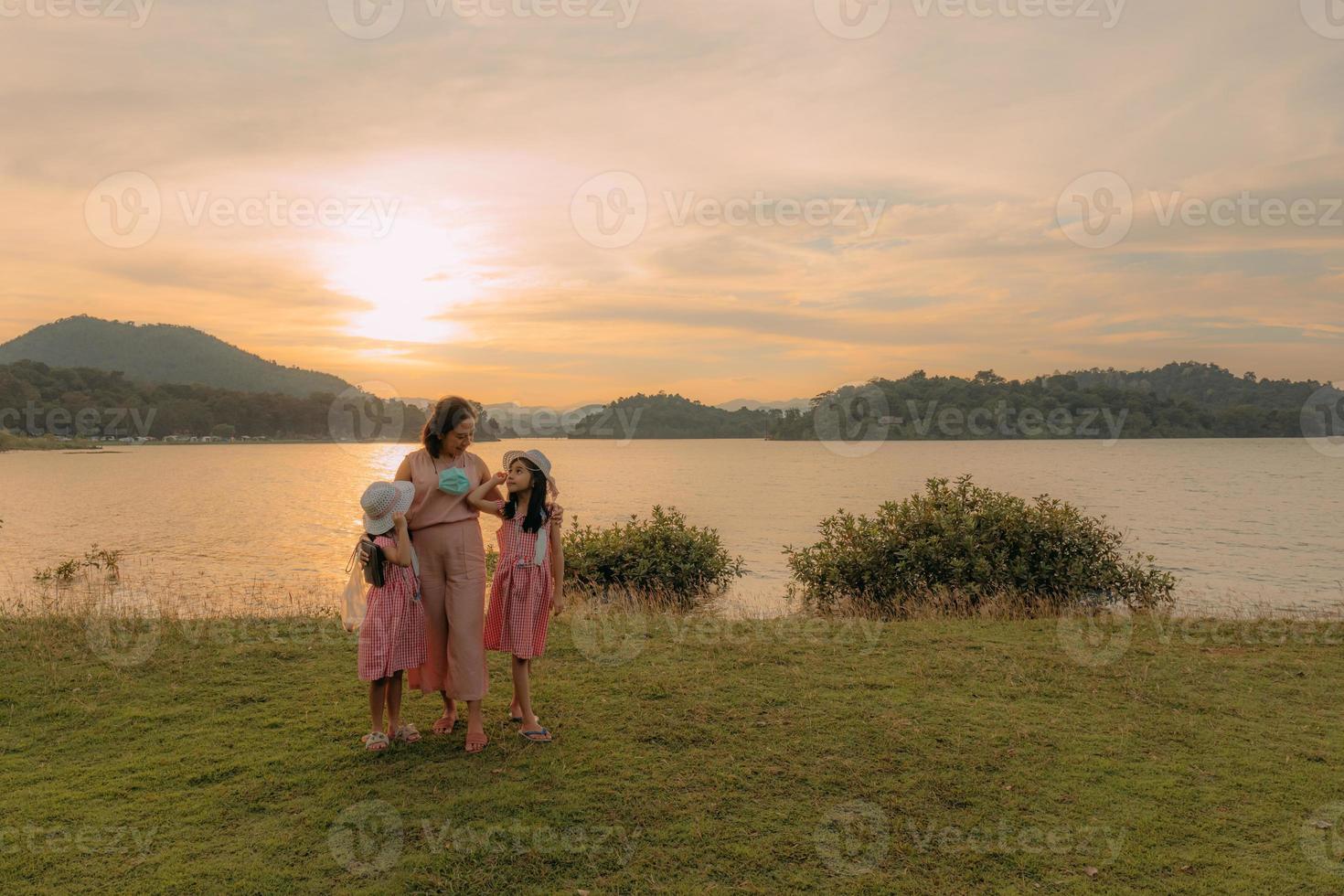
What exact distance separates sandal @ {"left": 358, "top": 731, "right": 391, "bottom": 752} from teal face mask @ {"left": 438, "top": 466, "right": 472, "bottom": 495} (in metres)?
1.98

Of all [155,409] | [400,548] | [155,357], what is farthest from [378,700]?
[155,357]

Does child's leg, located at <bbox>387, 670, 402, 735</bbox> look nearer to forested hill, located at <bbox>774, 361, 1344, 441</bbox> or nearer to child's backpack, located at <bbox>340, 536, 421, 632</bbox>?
child's backpack, located at <bbox>340, 536, 421, 632</bbox>

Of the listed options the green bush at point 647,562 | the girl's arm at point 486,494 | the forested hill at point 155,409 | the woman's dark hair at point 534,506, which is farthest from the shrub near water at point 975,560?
the forested hill at point 155,409

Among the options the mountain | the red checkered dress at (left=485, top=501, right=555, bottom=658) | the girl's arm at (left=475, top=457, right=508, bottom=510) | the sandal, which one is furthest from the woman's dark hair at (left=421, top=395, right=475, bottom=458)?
the mountain

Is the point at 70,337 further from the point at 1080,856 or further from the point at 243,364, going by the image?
the point at 1080,856

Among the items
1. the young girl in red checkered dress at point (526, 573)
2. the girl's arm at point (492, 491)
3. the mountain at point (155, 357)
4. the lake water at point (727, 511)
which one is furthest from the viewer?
the mountain at point (155, 357)

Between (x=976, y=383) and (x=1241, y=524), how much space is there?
11606 cm

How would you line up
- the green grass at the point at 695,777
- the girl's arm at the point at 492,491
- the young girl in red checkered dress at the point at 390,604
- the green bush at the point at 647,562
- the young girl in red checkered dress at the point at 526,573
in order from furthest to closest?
the green bush at the point at 647,562 < the young girl in red checkered dress at the point at 526,573 < the girl's arm at the point at 492,491 < the young girl in red checkered dress at the point at 390,604 < the green grass at the point at 695,777

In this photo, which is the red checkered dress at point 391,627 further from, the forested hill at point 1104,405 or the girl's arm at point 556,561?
the forested hill at point 1104,405

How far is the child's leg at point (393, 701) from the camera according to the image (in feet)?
21.1

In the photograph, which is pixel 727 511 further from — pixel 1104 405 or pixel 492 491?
pixel 1104 405

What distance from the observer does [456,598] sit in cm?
620

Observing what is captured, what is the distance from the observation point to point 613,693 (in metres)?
7.74

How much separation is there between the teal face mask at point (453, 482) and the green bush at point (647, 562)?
9171 millimetres
